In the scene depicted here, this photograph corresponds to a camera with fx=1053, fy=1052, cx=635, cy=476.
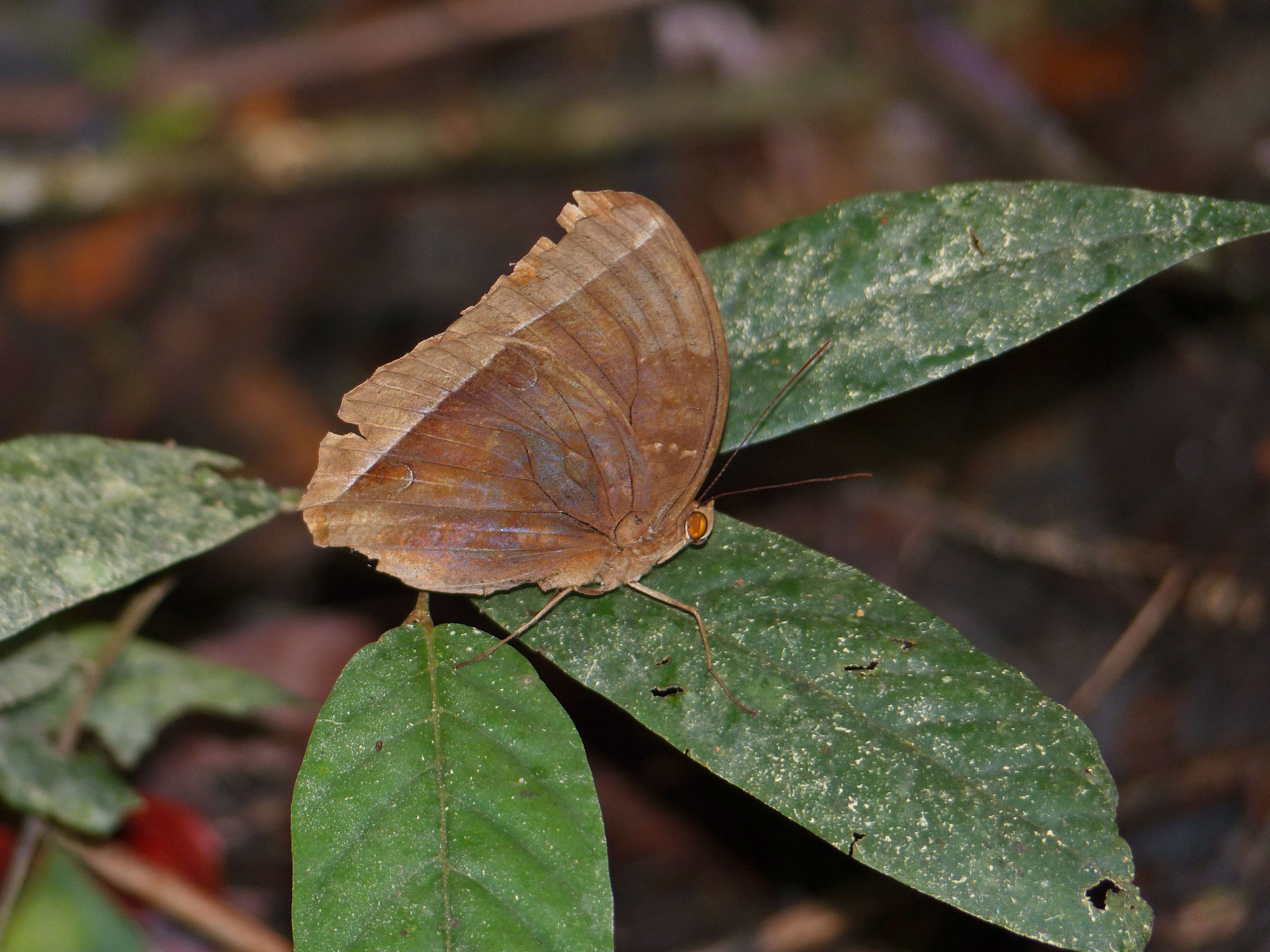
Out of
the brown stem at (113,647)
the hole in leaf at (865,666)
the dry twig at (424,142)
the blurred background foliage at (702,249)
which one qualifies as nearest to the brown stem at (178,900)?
the brown stem at (113,647)

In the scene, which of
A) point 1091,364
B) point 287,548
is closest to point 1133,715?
point 1091,364

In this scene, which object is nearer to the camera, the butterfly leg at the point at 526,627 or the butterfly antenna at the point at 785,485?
the butterfly leg at the point at 526,627

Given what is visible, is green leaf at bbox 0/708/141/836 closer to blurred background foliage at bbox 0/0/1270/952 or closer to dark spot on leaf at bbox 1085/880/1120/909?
blurred background foliage at bbox 0/0/1270/952

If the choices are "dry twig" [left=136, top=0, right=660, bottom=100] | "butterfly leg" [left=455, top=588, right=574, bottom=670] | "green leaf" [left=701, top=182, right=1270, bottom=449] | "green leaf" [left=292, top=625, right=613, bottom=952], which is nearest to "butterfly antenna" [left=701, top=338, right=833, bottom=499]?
"green leaf" [left=701, top=182, right=1270, bottom=449]

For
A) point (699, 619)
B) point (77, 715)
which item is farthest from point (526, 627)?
point (77, 715)

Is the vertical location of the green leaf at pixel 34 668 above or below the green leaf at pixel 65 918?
above

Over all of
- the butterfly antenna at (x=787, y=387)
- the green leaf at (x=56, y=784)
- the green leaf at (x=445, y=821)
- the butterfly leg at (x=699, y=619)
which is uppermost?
the butterfly antenna at (x=787, y=387)

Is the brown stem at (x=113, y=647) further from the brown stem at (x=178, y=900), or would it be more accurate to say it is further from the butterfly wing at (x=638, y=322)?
the butterfly wing at (x=638, y=322)

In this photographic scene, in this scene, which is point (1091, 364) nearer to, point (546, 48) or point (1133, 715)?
point (1133, 715)
